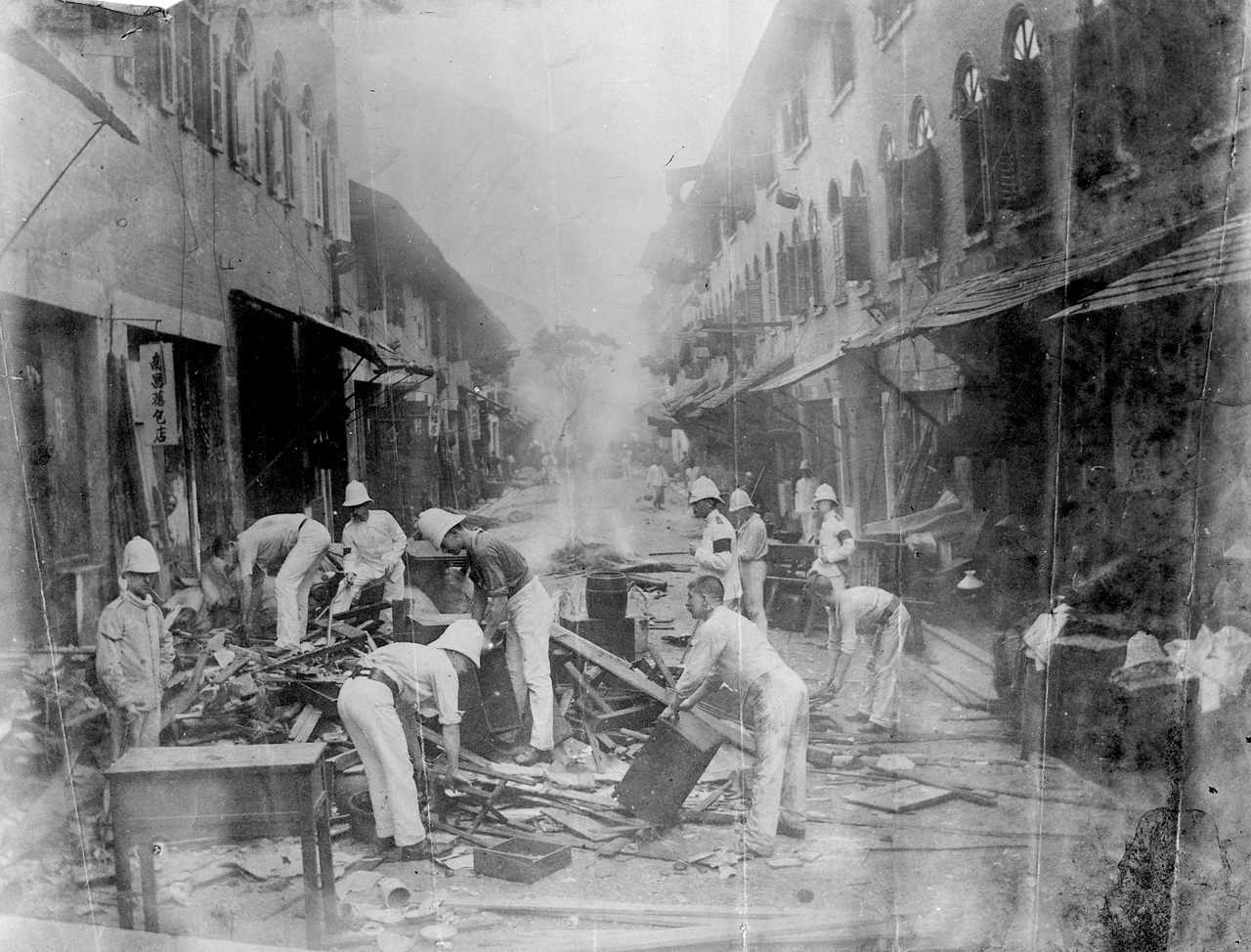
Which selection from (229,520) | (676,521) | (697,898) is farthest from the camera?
(229,520)

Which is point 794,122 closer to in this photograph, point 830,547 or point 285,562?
point 830,547

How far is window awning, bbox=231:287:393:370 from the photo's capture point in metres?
4.75

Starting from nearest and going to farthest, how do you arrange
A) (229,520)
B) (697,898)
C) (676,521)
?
(697,898) → (676,521) → (229,520)

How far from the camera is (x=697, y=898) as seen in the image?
4.19m

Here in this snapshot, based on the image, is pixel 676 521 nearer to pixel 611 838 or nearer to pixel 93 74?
→ pixel 611 838

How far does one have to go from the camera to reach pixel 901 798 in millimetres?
4383

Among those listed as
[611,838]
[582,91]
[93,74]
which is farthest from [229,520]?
[582,91]

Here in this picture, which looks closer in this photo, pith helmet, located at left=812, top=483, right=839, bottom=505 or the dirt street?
the dirt street

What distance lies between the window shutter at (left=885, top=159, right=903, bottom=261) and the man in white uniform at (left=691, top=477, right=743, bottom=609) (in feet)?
5.33

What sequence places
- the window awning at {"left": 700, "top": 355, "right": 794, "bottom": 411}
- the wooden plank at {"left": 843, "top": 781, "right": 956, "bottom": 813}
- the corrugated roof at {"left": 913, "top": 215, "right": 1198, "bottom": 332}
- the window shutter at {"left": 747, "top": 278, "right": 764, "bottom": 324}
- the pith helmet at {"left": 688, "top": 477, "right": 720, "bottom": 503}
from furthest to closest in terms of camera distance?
the window shutter at {"left": 747, "top": 278, "right": 764, "bottom": 324}
the window awning at {"left": 700, "top": 355, "right": 794, "bottom": 411}
the pith helmet at {"left": 688, "top": 477, "right": 720, "bottom": 503}
the wooden plank at {"left": 843, "top": 781, "right": 956, "bottom": 813}
the corrugated roof at {"left": 913, "top": 215, "right": 1198, "bottom": 332}

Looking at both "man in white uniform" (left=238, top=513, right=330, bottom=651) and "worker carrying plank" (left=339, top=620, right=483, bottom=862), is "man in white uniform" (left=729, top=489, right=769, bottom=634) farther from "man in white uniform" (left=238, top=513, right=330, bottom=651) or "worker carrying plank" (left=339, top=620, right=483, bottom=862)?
"man in white uniform" (left=238, top=513, right=330, bottom=651)

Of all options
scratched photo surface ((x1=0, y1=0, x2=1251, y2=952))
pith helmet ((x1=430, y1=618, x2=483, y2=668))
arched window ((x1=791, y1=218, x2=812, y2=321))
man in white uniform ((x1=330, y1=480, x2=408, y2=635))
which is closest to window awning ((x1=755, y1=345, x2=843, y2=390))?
scratched photo surface ((x1=0, y1=0, x2=1251, y2=952))

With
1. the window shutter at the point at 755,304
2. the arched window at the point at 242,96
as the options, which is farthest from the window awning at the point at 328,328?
the window shutter at the point at 755,304

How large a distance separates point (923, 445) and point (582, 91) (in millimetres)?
2643
